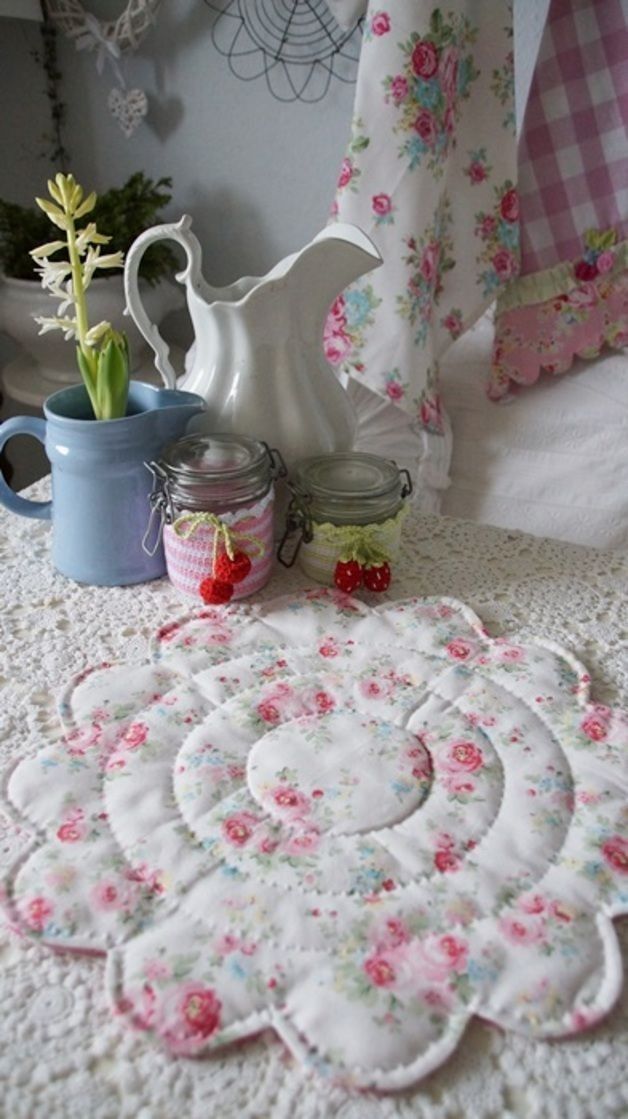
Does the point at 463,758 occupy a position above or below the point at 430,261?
below

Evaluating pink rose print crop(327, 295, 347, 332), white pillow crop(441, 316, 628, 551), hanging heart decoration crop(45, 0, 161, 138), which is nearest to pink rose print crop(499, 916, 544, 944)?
white pillow crop(441, 316, 628, 551)

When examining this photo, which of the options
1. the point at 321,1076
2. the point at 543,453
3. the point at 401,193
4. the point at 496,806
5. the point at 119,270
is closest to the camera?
the point at 321,1076

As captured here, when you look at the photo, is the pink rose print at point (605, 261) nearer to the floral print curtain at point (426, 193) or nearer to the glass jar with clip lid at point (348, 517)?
the floral print curtain at point (426, 193)

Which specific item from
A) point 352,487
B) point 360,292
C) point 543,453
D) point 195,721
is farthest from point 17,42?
point 195,721

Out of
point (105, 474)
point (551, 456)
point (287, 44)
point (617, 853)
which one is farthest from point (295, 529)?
point (287, 44)

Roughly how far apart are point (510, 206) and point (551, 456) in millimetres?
312

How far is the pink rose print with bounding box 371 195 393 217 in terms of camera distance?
1.10 metres

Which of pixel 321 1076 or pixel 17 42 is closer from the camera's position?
pixel 321 1076

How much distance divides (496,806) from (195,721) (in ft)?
0.64

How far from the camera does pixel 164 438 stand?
76 centimetres

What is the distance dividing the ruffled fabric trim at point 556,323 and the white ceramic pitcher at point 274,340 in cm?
47

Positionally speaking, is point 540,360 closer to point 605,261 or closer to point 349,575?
point 605,261

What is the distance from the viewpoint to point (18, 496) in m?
0.84

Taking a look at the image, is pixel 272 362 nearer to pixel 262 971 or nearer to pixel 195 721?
pixel 195 721
